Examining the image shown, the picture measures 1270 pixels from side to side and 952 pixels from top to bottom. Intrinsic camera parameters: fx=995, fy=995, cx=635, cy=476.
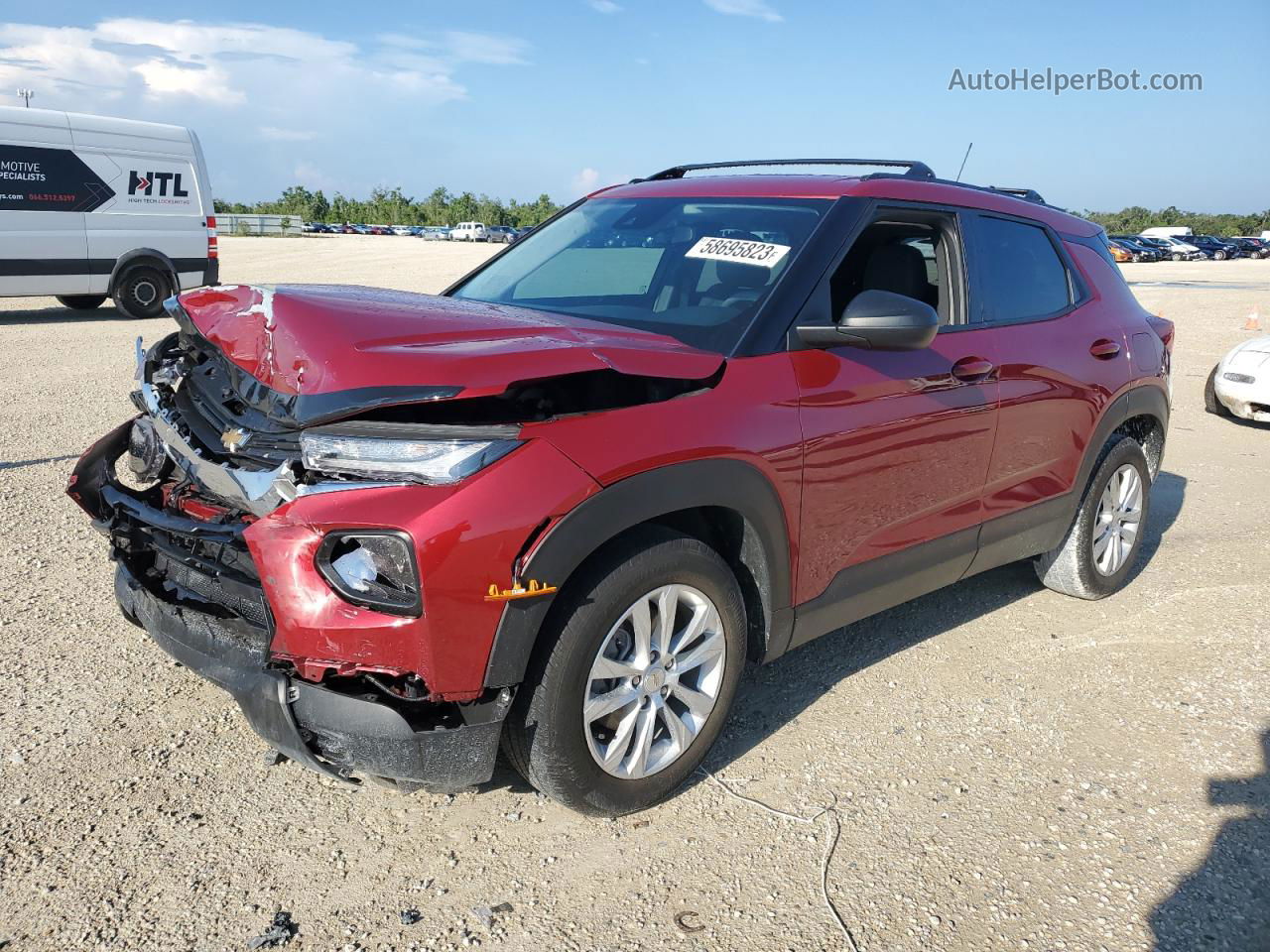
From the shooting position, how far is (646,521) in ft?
9.12

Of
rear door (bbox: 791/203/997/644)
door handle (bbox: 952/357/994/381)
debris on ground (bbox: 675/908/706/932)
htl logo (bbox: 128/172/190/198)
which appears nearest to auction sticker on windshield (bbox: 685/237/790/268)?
rear door (bbox: 791/203/997/644)

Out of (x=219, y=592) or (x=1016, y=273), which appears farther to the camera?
(x=1016, y=273)

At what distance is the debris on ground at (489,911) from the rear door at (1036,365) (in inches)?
96.1

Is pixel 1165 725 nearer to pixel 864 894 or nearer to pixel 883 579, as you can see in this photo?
pixel 883 579

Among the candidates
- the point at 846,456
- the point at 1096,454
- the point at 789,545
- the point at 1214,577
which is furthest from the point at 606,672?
the point at 1214,577

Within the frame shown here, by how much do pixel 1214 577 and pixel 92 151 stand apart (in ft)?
46.4

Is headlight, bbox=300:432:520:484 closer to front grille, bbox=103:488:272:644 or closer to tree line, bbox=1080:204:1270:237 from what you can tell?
front grille, bbox=103:488:272:644

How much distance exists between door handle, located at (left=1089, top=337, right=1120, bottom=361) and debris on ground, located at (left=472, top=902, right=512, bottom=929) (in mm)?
3442

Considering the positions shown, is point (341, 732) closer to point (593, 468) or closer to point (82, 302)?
point (593, 468)

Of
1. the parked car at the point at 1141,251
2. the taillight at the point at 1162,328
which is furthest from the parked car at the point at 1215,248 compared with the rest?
the taillight at the point at 1162,328

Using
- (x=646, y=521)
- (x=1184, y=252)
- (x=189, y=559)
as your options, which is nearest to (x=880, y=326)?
(x=646, y=521)

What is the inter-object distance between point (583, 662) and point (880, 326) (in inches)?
54.3

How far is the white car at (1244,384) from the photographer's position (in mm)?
9117

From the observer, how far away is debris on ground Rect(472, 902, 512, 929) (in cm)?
250
